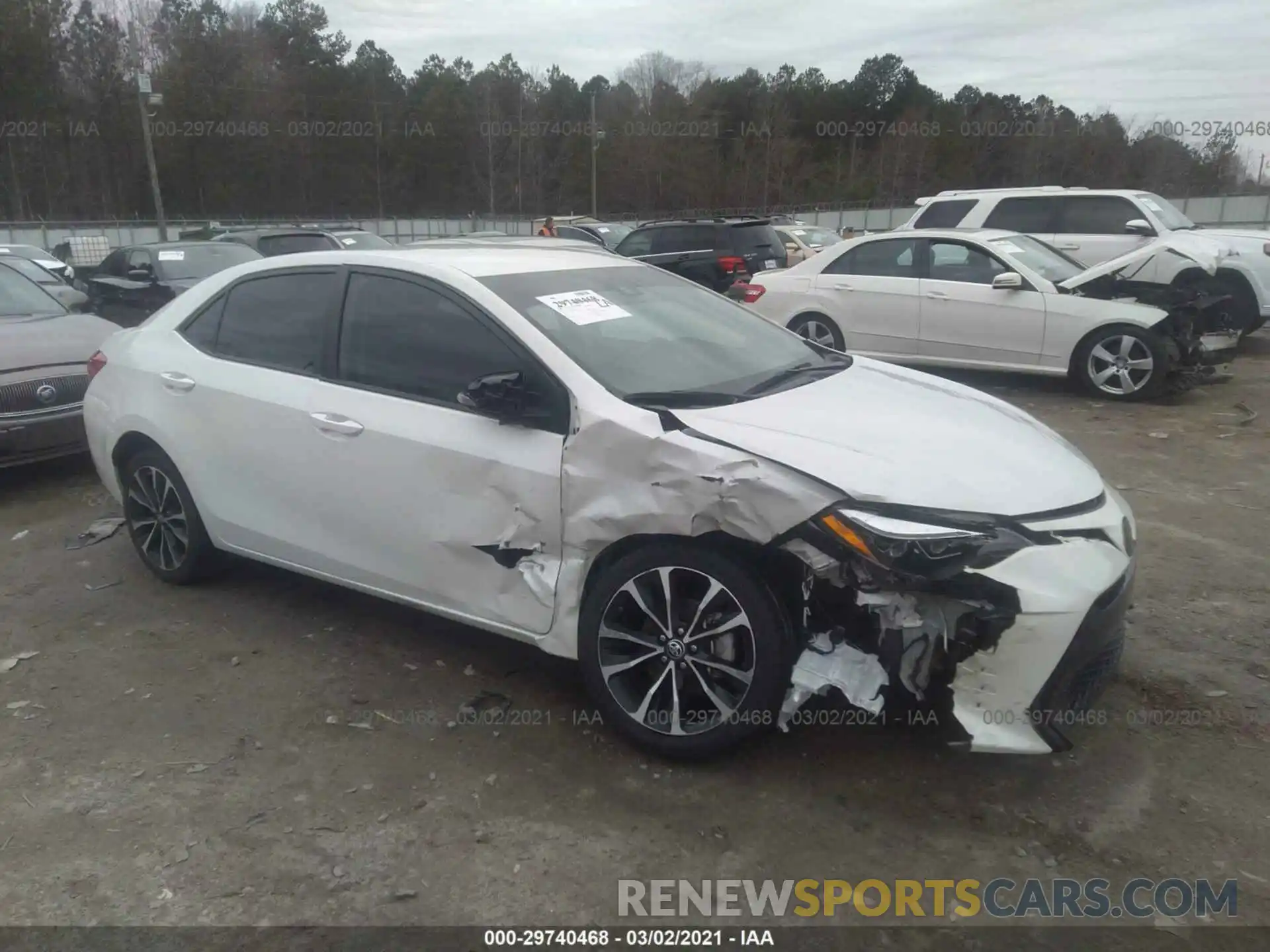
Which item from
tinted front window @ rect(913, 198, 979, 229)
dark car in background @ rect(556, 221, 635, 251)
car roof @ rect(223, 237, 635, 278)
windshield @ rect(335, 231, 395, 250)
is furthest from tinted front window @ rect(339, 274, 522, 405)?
dark car in background @ rect(556, 221, 635, 251)

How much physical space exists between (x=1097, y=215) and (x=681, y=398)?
10013mm

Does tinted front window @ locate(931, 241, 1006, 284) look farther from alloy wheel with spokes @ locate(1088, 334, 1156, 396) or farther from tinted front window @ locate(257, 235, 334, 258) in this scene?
tinted front window @ locate(257, 235, 334, 258)

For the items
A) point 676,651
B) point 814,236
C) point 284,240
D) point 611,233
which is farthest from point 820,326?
point 611,233

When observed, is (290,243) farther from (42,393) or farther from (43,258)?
(43,258)

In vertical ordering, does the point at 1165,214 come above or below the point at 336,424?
above

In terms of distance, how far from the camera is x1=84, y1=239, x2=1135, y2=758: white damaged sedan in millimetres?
2691

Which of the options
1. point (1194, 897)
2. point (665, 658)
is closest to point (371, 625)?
point (665, 658)

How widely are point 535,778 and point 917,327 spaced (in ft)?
24.1

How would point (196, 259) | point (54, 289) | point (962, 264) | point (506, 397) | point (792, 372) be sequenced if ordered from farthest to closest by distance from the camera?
point (196, 259) → point (962, 264) → point (54, 289) → point (792, 372) → point (506, 397)

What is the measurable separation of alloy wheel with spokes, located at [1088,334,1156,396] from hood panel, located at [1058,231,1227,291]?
2.00ft

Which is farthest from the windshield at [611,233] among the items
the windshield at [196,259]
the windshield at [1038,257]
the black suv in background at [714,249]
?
the windshield at [1038,257]

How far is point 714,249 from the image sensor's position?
44.8 ft

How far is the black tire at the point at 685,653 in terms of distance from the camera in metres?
2.82

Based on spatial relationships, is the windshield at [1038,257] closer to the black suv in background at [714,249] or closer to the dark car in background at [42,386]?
the black suv in background at [714,249]
